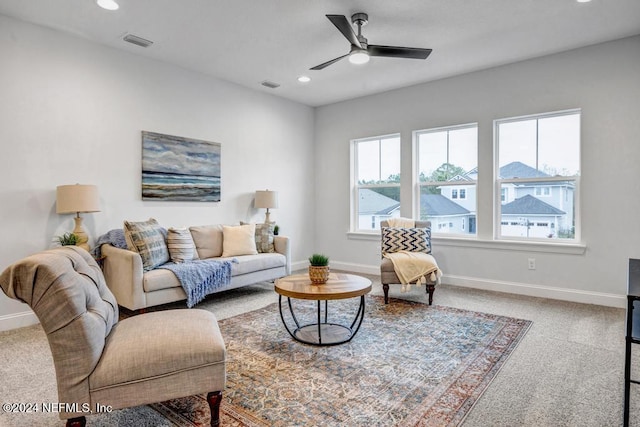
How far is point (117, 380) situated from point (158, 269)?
6.88ft

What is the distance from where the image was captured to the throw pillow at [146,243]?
3.58 meters

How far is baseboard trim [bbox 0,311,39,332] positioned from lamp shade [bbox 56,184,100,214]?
1.01m

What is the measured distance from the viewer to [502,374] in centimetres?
237

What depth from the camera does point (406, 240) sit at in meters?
4.40

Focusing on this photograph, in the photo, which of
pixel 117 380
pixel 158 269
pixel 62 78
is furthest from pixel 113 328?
pixel 62 78

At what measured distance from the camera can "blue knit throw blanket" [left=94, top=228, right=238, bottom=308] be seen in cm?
358

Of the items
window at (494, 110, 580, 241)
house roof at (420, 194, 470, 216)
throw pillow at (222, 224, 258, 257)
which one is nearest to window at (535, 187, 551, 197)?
window at (494, 110, 580, 241)

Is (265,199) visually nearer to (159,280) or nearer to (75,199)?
(159,280)

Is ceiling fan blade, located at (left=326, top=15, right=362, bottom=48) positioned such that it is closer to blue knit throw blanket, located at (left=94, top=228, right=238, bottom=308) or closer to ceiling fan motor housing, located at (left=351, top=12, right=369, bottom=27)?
ceiling fan motor housing, located at (left=351, top=12, right=369, bottom=27)

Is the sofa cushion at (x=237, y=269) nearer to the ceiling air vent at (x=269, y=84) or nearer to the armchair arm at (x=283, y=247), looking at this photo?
the armchair arm at (x=283, y=247)

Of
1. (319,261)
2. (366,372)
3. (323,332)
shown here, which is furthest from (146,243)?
(366,372)

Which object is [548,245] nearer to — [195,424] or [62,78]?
[195,424]

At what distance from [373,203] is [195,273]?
3175mm

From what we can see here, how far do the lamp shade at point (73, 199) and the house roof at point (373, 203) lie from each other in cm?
384
